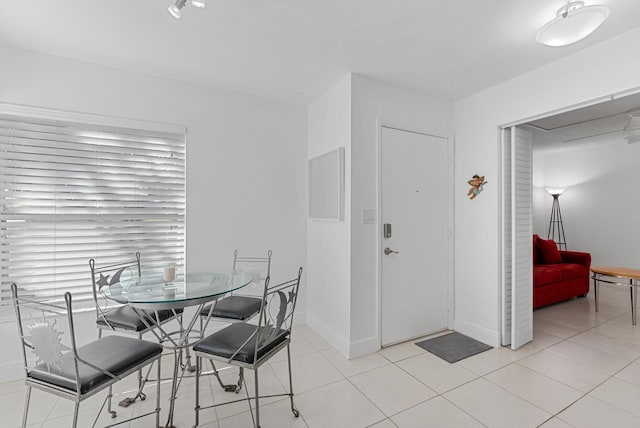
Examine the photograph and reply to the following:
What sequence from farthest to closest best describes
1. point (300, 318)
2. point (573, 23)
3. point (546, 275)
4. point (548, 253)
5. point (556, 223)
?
point (556, 223) → point (548, 253) → point (546, 275) → point (300, 318) → point (573, 23)

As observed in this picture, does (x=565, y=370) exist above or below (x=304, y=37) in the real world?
below

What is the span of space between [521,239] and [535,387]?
1.31 metres

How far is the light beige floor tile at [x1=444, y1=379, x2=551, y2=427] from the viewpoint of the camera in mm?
1904

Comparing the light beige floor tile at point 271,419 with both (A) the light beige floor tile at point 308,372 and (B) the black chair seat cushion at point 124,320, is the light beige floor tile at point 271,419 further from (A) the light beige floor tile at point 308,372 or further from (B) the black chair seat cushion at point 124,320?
(B) the black chair seat cushion at point 124,320

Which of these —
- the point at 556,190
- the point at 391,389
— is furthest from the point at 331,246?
the point at 556,190

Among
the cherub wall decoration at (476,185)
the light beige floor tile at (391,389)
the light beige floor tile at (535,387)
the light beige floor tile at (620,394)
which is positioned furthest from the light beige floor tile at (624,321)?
the light beige floor tile at (391,389)

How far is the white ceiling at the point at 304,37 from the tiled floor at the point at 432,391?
8.31ft

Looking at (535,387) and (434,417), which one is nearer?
(434,417)

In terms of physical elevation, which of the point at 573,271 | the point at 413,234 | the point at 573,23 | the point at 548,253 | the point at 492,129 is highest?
the point at 573,23

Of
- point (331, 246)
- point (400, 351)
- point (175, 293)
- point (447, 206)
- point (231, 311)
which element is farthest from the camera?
point (447, 206)

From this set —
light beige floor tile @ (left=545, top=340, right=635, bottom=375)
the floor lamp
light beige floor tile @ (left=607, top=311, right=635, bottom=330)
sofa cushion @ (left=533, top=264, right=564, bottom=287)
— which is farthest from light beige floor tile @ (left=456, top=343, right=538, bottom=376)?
the floor lamp

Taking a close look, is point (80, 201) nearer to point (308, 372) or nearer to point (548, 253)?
point (308, 372)

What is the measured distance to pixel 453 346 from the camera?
2953 millimetres

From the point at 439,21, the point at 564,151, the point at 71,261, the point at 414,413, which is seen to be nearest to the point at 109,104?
the point at 71,261
